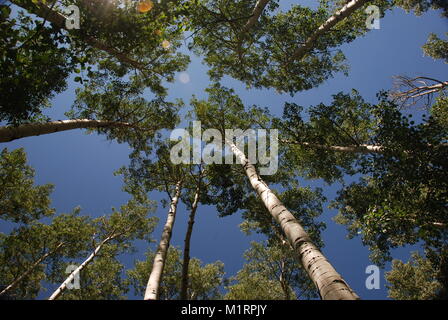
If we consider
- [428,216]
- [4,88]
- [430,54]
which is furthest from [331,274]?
[430,54]

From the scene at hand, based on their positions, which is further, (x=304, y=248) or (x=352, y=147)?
(x=352, y=147)

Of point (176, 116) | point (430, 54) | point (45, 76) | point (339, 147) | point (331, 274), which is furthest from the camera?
point (430, 54)

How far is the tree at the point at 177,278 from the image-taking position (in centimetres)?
1526

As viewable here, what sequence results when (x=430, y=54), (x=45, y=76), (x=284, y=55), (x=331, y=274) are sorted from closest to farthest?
(x=331, y=274) → (x=45, y=76) → (x=284, y=55) → (x=430, y=54)

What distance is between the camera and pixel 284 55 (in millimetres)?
11148

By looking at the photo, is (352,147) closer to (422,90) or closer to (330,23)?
(422,90)

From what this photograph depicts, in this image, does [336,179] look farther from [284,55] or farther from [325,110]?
[284,55]

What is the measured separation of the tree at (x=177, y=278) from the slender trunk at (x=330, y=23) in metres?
14.0

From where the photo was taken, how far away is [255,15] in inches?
360

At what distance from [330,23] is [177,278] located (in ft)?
52.7

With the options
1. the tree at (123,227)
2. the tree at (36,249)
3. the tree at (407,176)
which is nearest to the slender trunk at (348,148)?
the tree at (407,176)

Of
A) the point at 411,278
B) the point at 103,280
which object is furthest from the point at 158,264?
the point at 411,278

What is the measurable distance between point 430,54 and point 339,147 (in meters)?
8.91

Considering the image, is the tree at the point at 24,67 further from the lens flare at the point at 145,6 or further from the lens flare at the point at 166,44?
the lens flare at the point at 166,44
